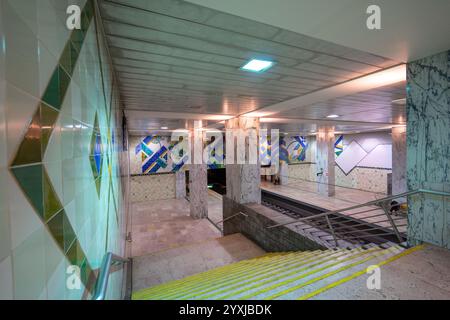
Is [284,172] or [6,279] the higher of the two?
[6,279]

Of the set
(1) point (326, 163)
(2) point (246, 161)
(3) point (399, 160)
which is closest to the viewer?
(2) point (246, 161)

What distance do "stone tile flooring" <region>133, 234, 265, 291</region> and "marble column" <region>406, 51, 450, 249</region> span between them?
334 centimetres

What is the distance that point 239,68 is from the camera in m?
2.88

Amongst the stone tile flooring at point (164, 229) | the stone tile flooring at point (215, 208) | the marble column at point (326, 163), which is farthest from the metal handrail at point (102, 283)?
the marble column at point (326, 163)

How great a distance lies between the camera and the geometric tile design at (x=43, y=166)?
62 centimetres

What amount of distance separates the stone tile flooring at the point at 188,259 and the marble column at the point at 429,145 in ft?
10.9

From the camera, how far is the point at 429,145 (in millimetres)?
2740

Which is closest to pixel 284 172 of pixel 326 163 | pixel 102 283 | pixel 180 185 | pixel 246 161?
pixel 326 163

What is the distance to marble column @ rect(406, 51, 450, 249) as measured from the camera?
258 centimetres

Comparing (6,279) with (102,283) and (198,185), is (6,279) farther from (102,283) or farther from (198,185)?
(198,185)

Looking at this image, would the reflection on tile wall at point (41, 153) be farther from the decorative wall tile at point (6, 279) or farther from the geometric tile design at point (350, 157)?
the geometric tile design at point (350, 157)

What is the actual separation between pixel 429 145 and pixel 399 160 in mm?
9226

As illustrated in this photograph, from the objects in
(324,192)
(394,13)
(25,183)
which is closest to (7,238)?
(25,183)

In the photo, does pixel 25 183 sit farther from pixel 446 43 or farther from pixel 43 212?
pixel 446 43
